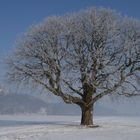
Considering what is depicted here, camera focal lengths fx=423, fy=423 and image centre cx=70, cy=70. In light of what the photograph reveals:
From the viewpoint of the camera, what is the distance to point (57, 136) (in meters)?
29.3

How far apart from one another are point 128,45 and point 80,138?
580 inches

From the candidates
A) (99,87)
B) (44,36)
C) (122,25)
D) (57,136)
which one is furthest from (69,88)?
(57,136)

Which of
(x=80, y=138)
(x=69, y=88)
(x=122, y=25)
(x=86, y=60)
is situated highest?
(x=122, y=25)

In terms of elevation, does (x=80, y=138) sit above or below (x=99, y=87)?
below

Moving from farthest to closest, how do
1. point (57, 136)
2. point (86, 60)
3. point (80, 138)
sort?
point (86, 60) < point (57, 136) < point (80, 138)

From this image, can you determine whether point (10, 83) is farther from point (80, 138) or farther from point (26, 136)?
point (80, 138)

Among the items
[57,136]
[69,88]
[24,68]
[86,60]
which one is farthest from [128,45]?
[57,136]

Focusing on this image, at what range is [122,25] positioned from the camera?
→ 137 feet

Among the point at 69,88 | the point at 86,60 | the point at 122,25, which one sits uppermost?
the point at 122,25

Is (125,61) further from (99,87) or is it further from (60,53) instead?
(60,53)

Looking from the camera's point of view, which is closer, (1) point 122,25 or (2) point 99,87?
(2) point 99,87

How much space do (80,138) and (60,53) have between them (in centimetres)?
1383

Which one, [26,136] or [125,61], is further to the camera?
[125,61]

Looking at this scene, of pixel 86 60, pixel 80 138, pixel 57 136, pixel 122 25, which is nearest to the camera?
pixel 80 138
